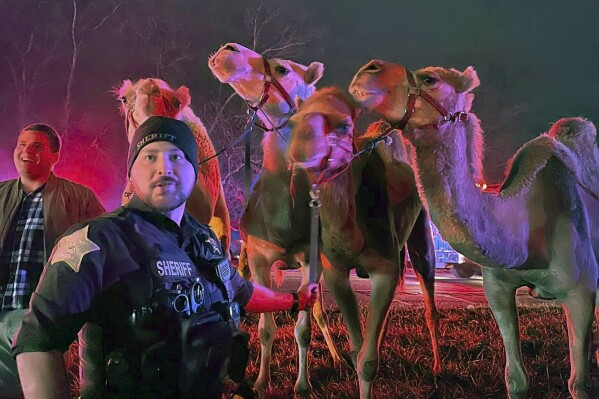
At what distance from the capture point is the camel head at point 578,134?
3309 millimetres

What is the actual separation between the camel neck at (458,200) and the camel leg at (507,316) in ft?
1.12

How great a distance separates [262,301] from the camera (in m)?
2.00

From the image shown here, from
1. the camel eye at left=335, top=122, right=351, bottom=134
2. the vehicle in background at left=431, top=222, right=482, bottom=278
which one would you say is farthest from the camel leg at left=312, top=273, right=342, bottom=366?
the camel eye at left=335, top=122, right=351, bottom=134

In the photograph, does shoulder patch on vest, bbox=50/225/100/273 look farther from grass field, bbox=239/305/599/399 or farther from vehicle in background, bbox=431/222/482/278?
vehicle in background, bbox=431/222/482/278

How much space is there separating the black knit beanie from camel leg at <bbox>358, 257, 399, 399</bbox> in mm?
1673

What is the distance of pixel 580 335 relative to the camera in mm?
2861

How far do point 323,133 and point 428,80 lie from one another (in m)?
0.61

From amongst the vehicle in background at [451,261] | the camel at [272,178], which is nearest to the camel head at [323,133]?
the camel at [272,178]

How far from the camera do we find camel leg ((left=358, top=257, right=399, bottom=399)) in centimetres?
297

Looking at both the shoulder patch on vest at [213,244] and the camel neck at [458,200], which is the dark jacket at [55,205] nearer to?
the shoulder patch on vest at [213,244]

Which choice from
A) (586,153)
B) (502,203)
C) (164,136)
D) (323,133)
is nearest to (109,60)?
(323,133)

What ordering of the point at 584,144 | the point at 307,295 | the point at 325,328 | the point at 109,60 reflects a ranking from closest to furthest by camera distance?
the point at 307,295, the point at 584,144, the point at 325,328, the point at 109,60

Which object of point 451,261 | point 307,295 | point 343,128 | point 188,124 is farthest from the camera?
point 451,261

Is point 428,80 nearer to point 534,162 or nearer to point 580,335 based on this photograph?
point 534,162
